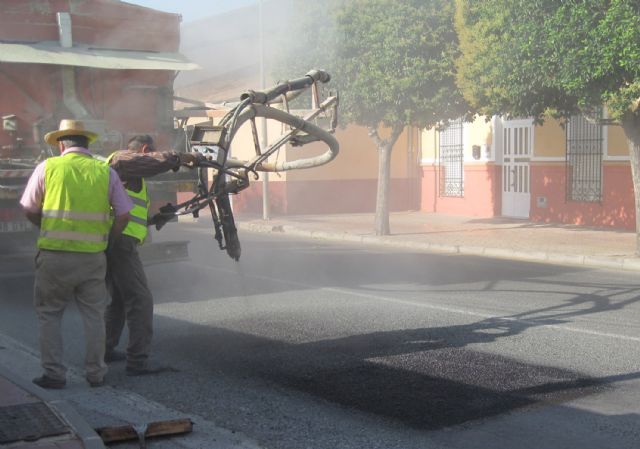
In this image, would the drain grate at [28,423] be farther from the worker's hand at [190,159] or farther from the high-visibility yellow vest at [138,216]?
the worker's hand at [190,159]

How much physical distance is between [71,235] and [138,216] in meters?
0.85

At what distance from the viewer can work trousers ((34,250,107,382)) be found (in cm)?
555

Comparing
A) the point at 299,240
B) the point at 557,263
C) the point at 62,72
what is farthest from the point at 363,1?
the point at 62,72

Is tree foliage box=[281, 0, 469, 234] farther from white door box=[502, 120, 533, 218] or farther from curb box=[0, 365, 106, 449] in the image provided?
curb box=[0, 365, 106, 449]

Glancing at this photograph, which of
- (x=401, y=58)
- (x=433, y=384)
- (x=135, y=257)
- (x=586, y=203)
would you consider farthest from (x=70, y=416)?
(x=586, y=203)

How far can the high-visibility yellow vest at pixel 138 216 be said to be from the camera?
6.26m

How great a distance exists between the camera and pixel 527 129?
20.1m

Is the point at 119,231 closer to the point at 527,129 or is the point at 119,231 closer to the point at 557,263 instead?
the point at 557,263

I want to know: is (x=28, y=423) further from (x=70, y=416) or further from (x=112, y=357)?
(x=112, y=357)

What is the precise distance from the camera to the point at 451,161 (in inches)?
909

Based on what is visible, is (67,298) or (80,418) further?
(67,298)

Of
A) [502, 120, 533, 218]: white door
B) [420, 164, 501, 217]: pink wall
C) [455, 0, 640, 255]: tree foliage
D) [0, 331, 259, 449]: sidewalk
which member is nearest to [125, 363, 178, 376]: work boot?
[0, 331, 259, 449]: sidewalk

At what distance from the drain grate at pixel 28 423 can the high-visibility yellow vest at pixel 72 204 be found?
3.64 ft

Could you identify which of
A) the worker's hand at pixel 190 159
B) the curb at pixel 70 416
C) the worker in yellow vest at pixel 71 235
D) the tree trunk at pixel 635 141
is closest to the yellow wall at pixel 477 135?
the tree trunk at pixel 635 141
